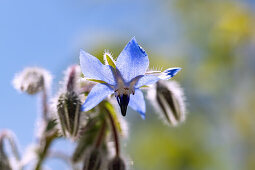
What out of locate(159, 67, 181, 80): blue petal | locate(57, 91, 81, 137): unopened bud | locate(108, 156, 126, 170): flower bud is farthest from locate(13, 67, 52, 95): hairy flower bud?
locate(159, 67, 181, 80): blue petal

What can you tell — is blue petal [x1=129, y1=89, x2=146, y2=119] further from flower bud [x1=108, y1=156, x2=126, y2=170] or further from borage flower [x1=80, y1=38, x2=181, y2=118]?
flower bud [x1=108, y1=156, x2=126, y2=170]

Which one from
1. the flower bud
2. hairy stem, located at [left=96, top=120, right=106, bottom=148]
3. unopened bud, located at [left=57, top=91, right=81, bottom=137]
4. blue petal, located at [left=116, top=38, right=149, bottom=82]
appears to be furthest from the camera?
hairy stem, located at [left=96, top=120, right=106, bottom=148]

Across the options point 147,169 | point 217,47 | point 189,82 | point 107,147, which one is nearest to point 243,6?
point 217,47

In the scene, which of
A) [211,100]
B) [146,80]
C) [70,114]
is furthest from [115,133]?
[211,100]

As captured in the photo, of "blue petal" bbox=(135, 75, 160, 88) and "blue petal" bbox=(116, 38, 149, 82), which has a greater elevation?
"blue petal" bbox=(116, 38, 149, 82)

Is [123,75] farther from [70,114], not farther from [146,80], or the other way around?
[70,114]

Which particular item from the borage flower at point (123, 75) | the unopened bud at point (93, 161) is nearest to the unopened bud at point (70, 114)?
the unopened bud at point (93, 161)

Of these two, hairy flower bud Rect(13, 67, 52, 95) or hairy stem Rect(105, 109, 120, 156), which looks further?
hairy flower bud Rect(13, 67, 52, 95)
